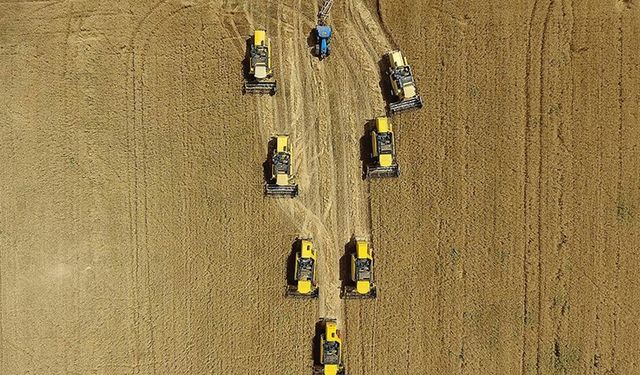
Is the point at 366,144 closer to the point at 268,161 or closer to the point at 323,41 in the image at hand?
the point at 268,161

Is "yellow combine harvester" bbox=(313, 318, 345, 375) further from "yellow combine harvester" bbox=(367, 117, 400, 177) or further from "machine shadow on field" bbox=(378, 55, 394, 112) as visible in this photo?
"machine shadow on field" bbox=(378, 55, 394, 112)

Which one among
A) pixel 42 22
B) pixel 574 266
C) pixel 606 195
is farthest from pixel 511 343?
pixel 42 22

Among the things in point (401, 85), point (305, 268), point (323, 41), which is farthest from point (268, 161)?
point (401, 85)

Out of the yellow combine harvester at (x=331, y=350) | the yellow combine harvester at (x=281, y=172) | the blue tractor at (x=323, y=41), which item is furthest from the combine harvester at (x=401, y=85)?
the yellow combine harvester at (x=331, y=350)

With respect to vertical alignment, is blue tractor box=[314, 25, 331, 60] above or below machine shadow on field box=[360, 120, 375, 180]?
above

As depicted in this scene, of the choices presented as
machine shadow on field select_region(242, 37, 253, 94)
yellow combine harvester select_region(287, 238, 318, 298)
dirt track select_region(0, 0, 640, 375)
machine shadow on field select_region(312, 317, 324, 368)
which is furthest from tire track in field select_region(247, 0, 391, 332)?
machine shadow on field select_region(312, 317, 324, 368)

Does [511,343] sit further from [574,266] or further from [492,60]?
[492,60]
